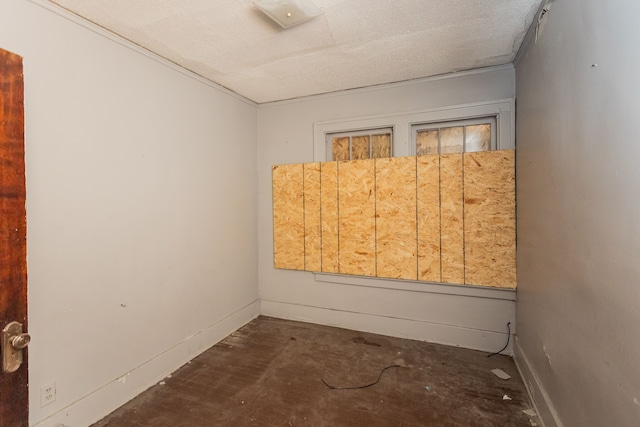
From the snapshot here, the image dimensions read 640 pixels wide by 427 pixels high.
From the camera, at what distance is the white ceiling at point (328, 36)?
1.87 meters

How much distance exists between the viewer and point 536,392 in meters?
2.02

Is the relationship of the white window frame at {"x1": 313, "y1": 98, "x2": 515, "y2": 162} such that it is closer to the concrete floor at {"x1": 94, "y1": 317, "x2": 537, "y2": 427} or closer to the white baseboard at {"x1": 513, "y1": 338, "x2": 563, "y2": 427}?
the white baseboard at {"x1": 513, "y1": 338, "x2": 563, "y2": 427}

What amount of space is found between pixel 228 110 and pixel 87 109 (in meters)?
1.47

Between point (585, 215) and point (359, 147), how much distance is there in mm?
2309

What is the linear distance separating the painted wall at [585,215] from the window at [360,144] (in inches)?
54.5

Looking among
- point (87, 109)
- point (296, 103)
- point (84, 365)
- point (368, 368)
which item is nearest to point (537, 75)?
point (296, 103)

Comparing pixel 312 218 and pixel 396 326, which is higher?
pixel 312 218

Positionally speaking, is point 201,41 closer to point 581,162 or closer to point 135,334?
point 135,334

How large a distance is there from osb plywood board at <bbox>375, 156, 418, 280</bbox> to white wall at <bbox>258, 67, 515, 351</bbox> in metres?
0.20

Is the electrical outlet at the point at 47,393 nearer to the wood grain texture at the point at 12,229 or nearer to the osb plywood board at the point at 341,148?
the wood grain texture at the point at 12,229

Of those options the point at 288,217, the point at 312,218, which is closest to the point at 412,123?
the point at 312,218

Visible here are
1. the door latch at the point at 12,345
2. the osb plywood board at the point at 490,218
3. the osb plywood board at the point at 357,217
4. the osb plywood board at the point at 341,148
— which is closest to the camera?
the door latch at the point at 12,345

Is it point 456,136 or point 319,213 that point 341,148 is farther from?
point 456,136

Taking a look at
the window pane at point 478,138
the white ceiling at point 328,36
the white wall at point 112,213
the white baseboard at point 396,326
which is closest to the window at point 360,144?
the white ceiling at point 328,36
